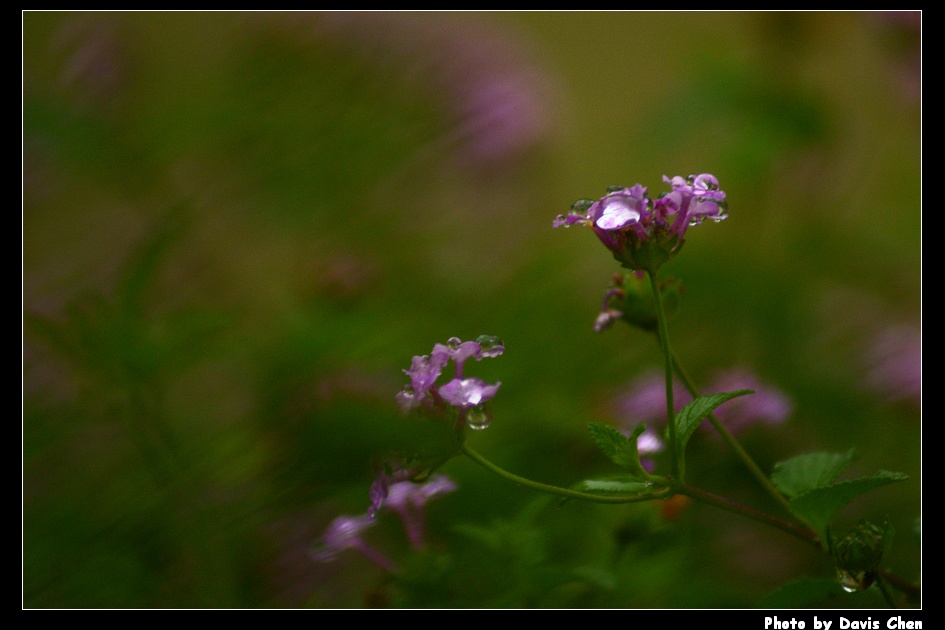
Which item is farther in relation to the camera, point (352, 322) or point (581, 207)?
point (352, 322)

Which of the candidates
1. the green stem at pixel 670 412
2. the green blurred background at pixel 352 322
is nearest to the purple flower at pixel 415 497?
the green blurred background at pixel 352 322

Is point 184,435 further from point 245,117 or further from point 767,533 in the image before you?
point 767,533

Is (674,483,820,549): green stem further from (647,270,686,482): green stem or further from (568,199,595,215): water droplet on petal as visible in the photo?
(568,199,595,215): water droplet on petal

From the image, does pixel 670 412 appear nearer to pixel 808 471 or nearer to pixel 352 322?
pixel 808 471

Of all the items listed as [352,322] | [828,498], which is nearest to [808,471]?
[828,498]

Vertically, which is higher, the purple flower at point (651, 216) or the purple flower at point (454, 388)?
the purple flower at point (651, 216)

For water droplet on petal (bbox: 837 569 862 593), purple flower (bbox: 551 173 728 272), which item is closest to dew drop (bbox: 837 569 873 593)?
water droplet on petal (bbox: 837 569 862 593)

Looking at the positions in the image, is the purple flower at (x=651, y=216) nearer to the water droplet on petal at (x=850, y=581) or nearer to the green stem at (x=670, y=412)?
the green stem at (x=670, y=412)
